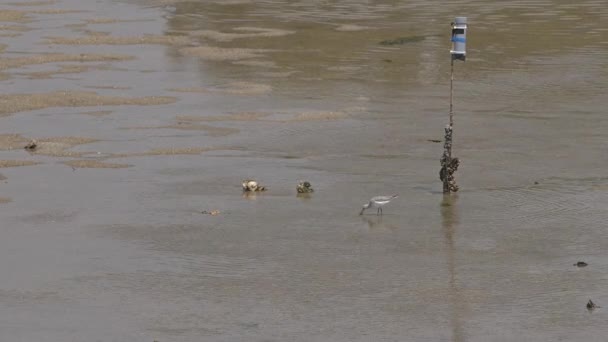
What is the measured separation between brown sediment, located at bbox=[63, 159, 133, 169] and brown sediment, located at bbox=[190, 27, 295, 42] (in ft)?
45.8

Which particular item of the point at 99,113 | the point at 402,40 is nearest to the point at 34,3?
the point at 402,40

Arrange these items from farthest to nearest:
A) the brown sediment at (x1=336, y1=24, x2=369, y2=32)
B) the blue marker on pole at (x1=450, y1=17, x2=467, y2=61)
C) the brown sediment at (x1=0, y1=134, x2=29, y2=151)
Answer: the brown sediment at (x1=336, y1=24, x2=369, y2=32) → the brown sediment at (x1=0, y1=134, x2=29, y2=151) → the blue marker on pole at (x1=450, y1=17, x2=467, y2=61)

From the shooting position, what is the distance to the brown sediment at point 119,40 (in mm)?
32750

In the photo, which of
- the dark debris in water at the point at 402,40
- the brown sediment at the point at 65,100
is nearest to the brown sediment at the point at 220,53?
the dark debris in water at the point at 402,40

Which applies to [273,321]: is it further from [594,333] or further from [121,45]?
[121,45]

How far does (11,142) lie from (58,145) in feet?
2.56

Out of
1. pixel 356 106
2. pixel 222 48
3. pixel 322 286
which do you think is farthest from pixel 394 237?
pixel 222 48

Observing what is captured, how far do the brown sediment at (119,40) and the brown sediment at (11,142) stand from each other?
38.4 feet

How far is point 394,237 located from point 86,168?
5.57 meters

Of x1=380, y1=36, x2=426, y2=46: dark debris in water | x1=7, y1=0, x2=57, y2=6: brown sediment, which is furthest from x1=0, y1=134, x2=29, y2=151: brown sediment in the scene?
x1=7, y1=0, x2=57, y2=6: brown sediment

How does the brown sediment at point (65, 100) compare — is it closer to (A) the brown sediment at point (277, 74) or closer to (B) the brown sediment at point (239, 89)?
(B) the brown sediment at point (239, 89)

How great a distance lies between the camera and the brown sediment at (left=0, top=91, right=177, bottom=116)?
24000mm

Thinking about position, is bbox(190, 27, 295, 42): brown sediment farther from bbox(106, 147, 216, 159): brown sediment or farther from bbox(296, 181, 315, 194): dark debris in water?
bbox(296, 181, 315, 194): dark debris in water

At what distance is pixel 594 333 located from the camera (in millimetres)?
12062
